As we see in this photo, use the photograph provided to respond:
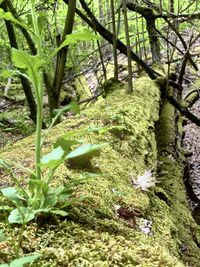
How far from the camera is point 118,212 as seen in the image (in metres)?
1.81

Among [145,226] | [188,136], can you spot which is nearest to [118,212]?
[145,226]

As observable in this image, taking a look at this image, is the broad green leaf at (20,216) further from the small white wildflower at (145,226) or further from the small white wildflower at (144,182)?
the small white wildflower at (144,182)

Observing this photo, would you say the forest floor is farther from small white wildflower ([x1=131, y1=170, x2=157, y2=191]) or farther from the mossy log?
small white wildflower ([x1=131, y1=170, x2=157, y2=191])

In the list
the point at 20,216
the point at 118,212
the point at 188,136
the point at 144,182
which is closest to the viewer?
the point at 20,216

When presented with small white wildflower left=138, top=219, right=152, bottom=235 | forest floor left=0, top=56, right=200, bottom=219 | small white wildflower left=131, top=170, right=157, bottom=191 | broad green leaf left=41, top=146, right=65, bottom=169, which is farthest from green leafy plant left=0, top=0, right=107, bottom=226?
forest floor left=0, top=56, right=200, bottom=219

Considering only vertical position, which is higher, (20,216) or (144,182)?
(20,216)

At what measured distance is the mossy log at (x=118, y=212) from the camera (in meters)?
1.32

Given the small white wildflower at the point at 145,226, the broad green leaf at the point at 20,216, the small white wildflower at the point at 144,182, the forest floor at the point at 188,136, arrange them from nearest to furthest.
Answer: the broad green leaf at the point at 20,216
the small white wildflower at the point at 145,226
the small white wildflower at the point at 144,182
the forest floor at the point at 188,136

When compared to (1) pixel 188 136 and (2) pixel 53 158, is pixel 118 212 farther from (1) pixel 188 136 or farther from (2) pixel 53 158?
(1) pixel 188 136

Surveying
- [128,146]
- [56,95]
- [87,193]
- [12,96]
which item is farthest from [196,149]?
[12,96]

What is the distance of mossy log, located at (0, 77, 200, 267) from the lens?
4.33ft

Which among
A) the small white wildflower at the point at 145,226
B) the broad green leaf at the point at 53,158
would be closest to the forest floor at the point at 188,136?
the small white wildflower at the point at 145,226

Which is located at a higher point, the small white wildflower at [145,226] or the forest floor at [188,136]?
the small white wildflower at [145,226]

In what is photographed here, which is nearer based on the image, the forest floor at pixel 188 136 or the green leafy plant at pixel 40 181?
the green leafy plant at pixel 40 181
